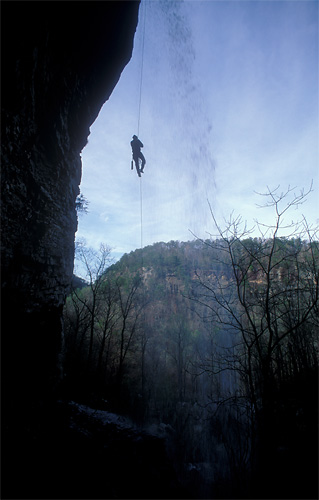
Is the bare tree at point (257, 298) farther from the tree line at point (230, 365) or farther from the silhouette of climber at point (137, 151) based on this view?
the silhouette of climber at point (137, 151)

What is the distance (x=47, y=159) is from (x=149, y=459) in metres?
8.13

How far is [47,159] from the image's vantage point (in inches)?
171

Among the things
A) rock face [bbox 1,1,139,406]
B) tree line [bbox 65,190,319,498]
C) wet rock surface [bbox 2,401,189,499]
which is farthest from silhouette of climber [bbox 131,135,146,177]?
wet rock surface [bbox 2,401,189,499]

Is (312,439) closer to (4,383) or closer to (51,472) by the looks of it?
(51,472)

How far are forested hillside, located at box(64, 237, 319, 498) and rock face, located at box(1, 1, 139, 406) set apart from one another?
3.25 metres

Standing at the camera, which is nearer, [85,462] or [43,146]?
[43,146]

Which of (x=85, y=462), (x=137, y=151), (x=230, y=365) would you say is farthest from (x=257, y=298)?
(x=137, y=151)

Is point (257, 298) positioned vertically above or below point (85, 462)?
above

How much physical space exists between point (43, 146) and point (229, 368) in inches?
225

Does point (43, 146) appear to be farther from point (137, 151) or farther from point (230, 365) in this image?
point (230, 365)

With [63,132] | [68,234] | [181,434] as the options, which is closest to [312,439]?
[68,234]

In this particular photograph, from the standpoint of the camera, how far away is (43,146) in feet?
13.5

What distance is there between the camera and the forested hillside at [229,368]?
340 centimetres

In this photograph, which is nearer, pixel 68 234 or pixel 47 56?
pixel 47 56
